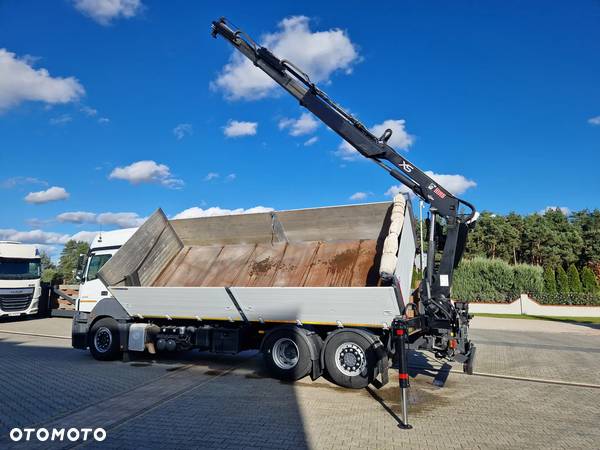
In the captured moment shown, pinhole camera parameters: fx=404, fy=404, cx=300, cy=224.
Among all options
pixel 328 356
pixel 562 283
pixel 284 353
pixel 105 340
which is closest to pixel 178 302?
pixel 105 340

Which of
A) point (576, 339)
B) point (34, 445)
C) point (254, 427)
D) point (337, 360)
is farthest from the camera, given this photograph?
point (576, 339)

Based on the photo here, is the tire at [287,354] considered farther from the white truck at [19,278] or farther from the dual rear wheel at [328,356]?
the white truck at [19,278]

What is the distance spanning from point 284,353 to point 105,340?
14.6 feet

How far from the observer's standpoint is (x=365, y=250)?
26.8 ft

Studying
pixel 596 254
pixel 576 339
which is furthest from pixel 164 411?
pixel 596 254

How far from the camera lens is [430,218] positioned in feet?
26.2

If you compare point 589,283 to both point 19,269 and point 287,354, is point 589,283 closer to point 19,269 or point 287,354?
point 287,354

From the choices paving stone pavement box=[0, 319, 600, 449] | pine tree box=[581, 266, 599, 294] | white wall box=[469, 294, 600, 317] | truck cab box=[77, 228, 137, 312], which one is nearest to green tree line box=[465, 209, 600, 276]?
pine tree box=[581, 266, 599, 294]

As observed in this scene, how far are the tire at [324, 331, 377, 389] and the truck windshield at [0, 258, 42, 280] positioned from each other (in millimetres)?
16563

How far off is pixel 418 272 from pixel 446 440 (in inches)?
155

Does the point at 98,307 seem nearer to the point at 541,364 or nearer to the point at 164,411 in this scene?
the point at 164,411

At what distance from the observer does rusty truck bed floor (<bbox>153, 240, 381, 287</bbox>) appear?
26.1 ft

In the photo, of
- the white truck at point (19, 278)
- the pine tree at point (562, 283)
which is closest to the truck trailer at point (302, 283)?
the white truck at point (19, 278)

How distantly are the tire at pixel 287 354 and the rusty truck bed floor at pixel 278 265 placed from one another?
1176 mm
